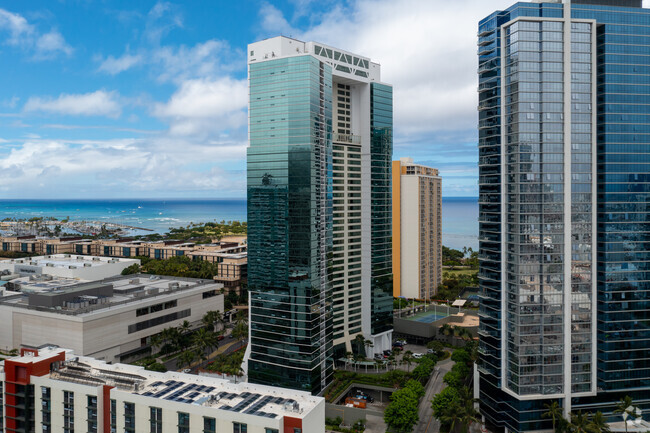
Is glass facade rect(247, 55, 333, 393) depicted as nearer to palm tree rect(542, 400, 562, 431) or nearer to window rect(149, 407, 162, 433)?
window rect(149, 407, 162, 433)

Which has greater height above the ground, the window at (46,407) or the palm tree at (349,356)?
the window at (46,407)

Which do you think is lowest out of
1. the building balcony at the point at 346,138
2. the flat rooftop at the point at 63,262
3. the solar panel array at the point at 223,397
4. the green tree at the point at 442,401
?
the green tree at the point at 442,401

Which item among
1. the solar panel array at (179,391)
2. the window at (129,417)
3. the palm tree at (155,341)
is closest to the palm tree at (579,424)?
the solar panel array at (179,391)

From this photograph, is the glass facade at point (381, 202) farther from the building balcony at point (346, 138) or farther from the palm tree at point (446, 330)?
the palm tree at point (446, 330)

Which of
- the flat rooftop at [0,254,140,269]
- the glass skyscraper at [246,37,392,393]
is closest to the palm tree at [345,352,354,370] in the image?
the glass skyscraper at [246,37,392,393]

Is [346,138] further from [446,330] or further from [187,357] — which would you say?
[187,357]

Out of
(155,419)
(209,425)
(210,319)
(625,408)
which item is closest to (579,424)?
(625,408)
